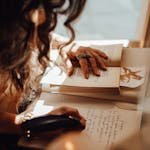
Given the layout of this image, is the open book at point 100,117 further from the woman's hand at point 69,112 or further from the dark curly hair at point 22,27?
the dark curly hair at point 22,27

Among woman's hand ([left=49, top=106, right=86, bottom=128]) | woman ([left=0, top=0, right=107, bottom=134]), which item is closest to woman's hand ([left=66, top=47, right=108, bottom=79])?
woman ([left=0, top=0, right=107, bottom=134])

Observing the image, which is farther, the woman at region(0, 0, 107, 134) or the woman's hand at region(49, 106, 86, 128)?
the woman's hand at region(49, 106, 86, 128)

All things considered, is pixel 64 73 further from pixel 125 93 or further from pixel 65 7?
pixel 65 7

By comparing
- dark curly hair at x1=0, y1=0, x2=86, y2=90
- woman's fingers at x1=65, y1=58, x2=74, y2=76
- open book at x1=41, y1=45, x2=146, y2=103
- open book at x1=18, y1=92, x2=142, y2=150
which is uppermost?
dark curly hair at x1=0, y1=0, x2=86, y2=90

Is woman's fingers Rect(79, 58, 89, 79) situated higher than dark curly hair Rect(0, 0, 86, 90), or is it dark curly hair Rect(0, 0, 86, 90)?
dark curly hair Rect(0, 0, 86, 90)

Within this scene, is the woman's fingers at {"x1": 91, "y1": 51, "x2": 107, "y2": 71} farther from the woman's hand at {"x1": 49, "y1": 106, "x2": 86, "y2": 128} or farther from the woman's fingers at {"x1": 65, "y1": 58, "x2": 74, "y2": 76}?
the woman's hand at {"x1": 49, "y1": 106, "x2": 86, "y2": 128}

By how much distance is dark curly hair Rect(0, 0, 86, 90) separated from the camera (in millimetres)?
566

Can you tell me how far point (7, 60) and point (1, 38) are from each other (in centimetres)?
8

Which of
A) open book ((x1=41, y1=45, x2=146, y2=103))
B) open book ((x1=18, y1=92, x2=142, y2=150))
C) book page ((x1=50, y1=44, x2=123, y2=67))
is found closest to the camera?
open book ((x1=18, y1=92, x2=142, y2=150))

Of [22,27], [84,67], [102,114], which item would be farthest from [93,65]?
[22,27]

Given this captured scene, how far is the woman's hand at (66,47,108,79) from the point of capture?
899 millimetres

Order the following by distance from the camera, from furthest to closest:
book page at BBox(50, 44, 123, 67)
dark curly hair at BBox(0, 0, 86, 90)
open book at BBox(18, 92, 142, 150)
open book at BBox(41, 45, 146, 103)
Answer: book page at BBox(50, 44, 123, 67)
open book at BBox(41, 45, 146, 103)
open book at BBox(18, 92, 142, 150)
dark curly hair at BBox(0, 0, 86, 90)

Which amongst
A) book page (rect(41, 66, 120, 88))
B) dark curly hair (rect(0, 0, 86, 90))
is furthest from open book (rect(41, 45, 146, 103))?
dark curly hair (rect(0, 0, 86, 90))

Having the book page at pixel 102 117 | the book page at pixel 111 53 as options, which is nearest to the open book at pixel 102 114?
the book page at pixel 102 117
